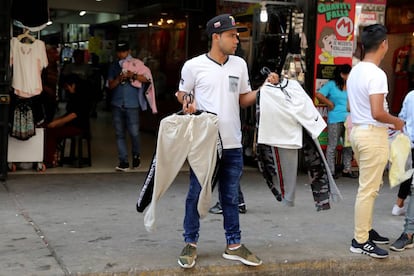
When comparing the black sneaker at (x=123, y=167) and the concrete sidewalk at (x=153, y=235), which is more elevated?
the black sneaker at (x=123, y=167)

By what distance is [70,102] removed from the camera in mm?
9461

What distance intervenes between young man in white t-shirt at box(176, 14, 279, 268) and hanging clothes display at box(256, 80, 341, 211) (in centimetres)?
17

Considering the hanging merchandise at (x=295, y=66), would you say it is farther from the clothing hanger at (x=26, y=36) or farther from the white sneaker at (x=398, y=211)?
the clothing hanger at (x=26, y=36)

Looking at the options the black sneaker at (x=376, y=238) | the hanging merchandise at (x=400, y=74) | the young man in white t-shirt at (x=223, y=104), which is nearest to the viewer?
the young man in white t-shirt at (x=223, y=104)

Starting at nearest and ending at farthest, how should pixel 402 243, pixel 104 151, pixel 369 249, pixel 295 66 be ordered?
pixel 369 249 → pixel 402 243 → pixel 295 66 → pixel 104 151

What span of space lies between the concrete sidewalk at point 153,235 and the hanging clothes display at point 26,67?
120cm

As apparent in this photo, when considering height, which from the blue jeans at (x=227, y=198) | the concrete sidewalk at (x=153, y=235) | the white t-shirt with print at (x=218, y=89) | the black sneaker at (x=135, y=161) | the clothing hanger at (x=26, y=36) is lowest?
the concrete sidewalk at (x=153, y=235)

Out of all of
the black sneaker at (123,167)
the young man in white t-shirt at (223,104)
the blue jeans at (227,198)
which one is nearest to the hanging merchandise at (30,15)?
the black sneaker at (123,167)

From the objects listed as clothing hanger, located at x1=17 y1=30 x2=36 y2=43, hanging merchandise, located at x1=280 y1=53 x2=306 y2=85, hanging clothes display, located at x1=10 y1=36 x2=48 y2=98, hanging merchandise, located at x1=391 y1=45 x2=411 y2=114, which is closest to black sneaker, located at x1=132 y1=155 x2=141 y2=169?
hanging clothes display, located at x1=10 y1=36 x2=48 y2=98

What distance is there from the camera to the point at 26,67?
27.3ft

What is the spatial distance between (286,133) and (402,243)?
1611mm

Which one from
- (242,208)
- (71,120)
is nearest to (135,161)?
(71,120)

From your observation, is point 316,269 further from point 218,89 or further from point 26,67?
point 26,67

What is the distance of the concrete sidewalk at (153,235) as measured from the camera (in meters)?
5.05
